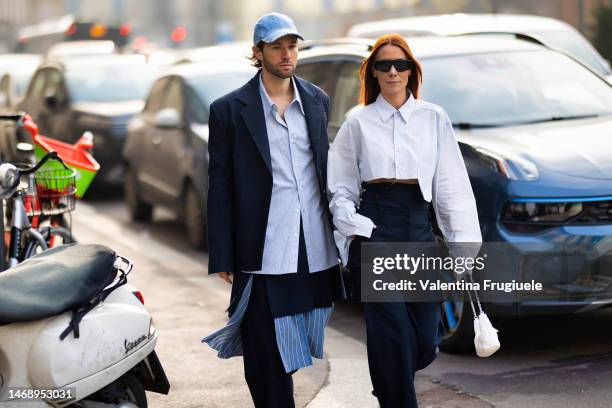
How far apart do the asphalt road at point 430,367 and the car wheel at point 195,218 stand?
1.54 metres

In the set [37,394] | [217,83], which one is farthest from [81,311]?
[217,83]

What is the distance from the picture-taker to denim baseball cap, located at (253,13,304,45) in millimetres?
4781

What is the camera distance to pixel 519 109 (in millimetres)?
7539

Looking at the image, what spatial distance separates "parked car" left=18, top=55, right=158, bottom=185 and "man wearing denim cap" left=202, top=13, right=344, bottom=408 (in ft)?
30.0

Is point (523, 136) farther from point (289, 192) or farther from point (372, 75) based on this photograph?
point (289, 192)

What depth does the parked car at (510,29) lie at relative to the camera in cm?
1241

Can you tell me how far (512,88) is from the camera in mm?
7727

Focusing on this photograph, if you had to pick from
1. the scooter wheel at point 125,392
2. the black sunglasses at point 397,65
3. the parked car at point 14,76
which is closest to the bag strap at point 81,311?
the scooter wheel at point 125,392

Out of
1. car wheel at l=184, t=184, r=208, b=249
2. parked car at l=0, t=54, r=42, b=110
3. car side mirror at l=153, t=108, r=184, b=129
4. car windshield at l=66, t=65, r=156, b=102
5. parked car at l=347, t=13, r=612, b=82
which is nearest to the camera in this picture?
car wheel at l=184, t=184, r=208, b=249

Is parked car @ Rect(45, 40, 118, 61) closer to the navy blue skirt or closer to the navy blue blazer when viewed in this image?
the navy blue blazer

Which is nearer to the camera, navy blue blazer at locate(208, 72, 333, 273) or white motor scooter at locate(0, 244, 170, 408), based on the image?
white motor scooter at locate(0, 244, 170, 408)

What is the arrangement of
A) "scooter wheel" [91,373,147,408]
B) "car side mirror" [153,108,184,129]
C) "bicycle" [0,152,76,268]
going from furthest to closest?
"car side mirror" [153,108,184,129]
"bicycle" [0,152,76,268]
"scooter wheel" [91,373,147,408]

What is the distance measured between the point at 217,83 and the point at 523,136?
4728mm

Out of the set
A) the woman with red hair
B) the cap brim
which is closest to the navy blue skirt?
the woman with red hair
